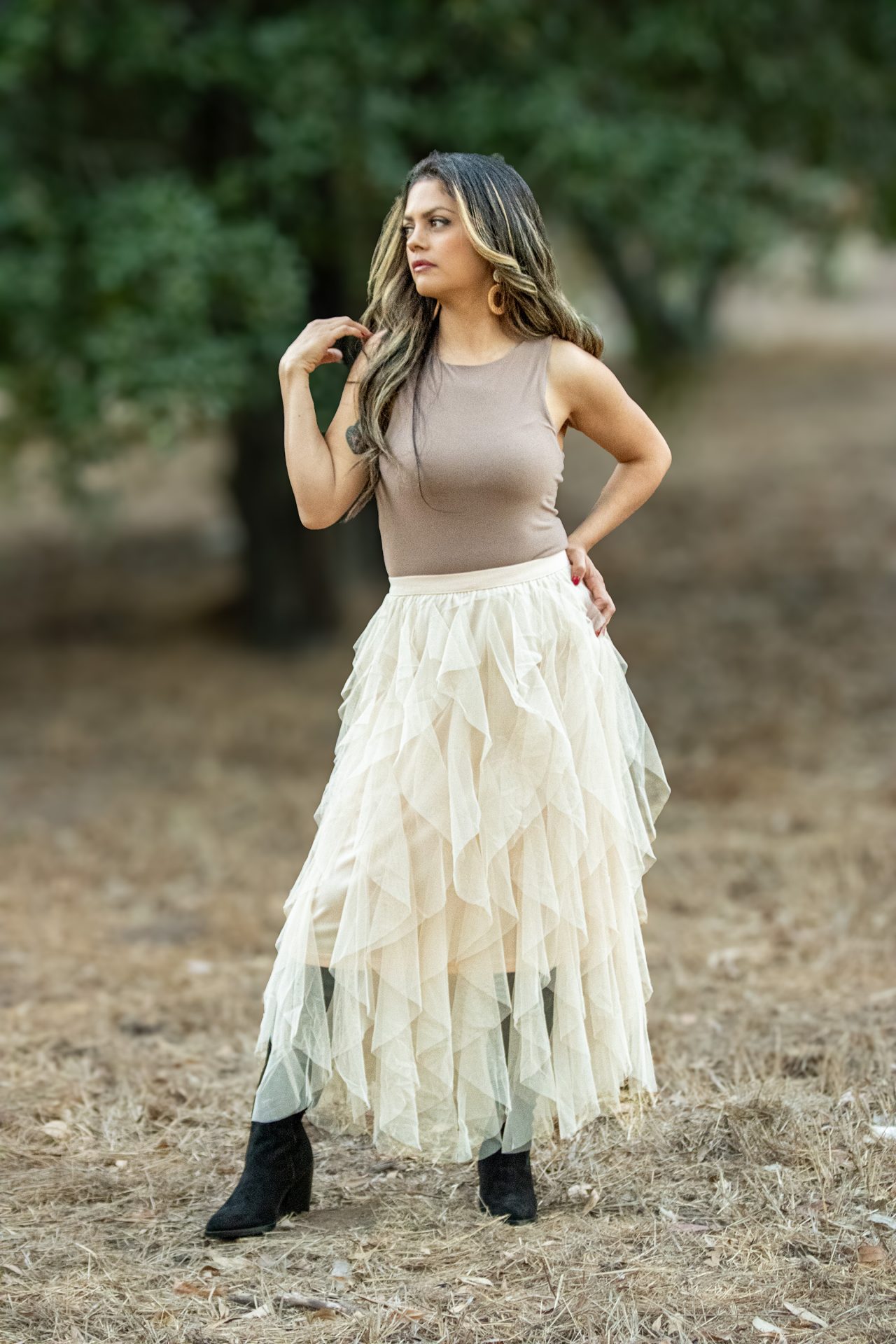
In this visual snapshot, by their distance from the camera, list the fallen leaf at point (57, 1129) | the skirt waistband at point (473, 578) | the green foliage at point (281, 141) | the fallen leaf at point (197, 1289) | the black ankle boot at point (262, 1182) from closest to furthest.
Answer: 1. the fallen leaf at point (197, 1289)
2. the skirt waistband at point (473, 578)
3. the black ankle boot at point (262, 1182)
4. the fallen leaf at point (57, 1129)
5. the green foliage at point (281, 141)

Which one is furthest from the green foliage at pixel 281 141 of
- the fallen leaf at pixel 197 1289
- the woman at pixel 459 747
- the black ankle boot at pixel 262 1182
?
the fallen leaf at pixel 197 1289

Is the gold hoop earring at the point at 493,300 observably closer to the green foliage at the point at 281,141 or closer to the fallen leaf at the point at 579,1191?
the fallen leaf at the point at 579,1191

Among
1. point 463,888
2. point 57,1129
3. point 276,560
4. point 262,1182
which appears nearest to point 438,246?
point 463,888

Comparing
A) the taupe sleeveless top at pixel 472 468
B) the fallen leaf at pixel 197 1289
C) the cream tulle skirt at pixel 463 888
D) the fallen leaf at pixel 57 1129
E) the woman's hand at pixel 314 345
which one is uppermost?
the woman's hand at pixel 314 345

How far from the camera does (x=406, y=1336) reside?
2.72 m

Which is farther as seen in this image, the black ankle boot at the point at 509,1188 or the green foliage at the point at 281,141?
the green foliage at the point at 281,141

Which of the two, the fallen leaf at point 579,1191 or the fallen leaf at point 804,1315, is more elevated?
the fallen leaf at point 579,1191

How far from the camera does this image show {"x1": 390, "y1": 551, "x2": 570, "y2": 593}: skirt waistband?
2953 mm

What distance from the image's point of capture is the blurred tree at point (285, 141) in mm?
7262

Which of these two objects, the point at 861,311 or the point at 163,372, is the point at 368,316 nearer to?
the point at 163,372

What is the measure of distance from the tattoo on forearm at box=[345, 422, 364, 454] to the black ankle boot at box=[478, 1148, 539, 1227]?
1.44 m

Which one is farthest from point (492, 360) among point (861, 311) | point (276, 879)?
point (861, 311)

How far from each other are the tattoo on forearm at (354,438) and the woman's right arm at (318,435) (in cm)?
2

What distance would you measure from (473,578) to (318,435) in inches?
16.0
